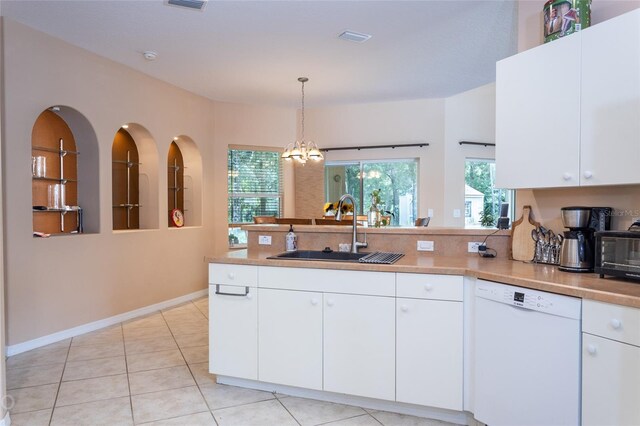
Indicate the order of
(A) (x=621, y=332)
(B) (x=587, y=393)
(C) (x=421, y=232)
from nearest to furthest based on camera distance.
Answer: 1. (A) (x=621, y=332)
2. (B) (x=587, y=393)
3. (C) (x=421, y=232)

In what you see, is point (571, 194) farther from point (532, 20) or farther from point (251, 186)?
point (251, 186)

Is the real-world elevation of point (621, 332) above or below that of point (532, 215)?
below

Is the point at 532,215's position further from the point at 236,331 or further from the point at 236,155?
the point at 236,155

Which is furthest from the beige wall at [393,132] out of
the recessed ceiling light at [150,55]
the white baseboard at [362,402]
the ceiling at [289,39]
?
the white baseboard at [362,402]

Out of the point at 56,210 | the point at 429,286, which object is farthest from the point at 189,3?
the point at 429,286

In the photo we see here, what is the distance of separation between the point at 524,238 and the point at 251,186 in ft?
14.7

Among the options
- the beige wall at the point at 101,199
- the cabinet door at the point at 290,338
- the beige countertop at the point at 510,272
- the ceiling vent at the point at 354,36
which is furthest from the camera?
the ceiling vent at the point at 354,36

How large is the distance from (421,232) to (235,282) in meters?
1.33

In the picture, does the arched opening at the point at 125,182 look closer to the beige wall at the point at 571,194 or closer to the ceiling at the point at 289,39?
the ceiling at the point at 289,39

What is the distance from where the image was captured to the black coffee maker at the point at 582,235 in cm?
210

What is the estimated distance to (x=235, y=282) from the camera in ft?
8.51

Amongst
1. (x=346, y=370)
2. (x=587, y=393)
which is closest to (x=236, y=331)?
(x=346, y=370)

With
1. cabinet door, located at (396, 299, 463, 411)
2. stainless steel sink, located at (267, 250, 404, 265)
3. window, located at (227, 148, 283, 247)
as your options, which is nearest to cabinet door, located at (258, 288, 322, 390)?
stainless steel sink, located at (267, 250, 404, 265)

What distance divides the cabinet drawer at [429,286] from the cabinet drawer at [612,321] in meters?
0.61
